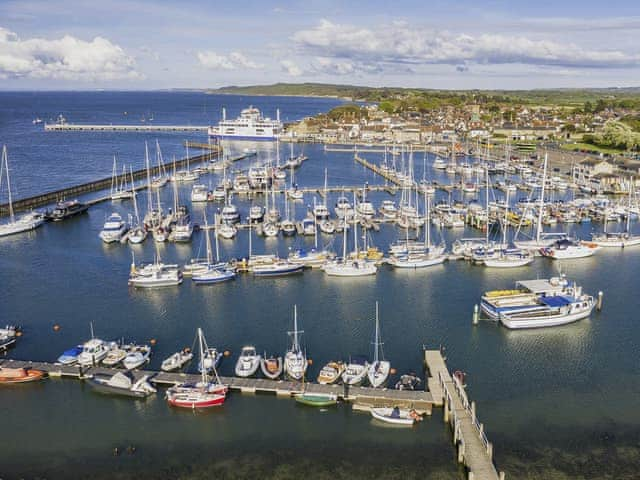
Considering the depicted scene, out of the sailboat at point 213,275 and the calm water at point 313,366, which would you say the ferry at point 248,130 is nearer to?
the calm water at point 313,366

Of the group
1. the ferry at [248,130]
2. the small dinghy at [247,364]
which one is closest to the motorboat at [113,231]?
the small dinghy at [247,364]


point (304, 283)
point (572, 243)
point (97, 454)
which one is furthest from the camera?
point (572, 243)

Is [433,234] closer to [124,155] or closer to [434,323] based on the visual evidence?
[434,323]

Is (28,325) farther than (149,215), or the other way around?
(149,215)

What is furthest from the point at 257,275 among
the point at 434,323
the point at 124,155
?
the point at 124,155

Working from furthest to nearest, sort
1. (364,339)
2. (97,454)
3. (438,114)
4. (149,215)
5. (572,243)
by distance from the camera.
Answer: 1. (438,114)
2. (149,215)
3. (572,243)
4. (364,339)
5. (97,454)

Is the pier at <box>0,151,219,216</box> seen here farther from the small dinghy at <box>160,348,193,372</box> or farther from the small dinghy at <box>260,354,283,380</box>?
the small dinghy at <box>260,354,283,380</box>

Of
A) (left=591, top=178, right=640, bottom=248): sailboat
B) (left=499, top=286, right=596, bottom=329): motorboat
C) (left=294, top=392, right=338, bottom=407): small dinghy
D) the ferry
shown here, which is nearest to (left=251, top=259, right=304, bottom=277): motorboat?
(left=499, top=286, right=596, bottom=329): motorboat
